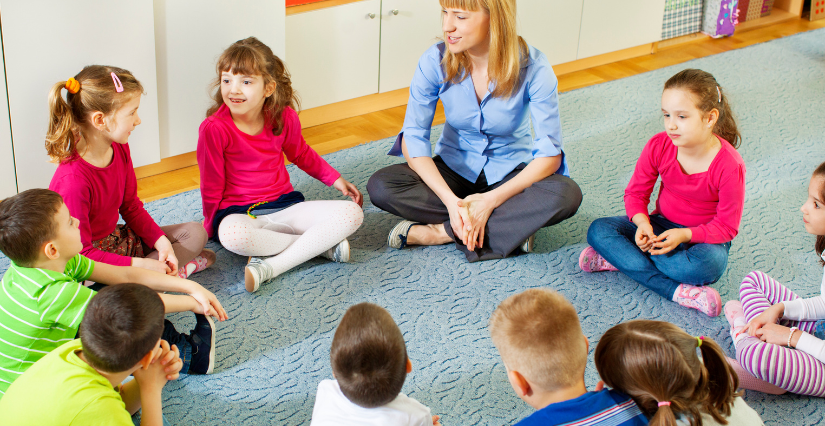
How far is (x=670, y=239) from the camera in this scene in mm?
1709

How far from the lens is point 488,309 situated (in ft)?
5.67

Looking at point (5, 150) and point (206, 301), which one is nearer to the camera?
point (206, 301)

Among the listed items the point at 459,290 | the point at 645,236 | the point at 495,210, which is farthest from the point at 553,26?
the point at 459,290

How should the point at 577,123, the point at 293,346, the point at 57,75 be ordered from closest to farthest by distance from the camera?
the point at 293,346, the point at 57,75, the point at 577,123

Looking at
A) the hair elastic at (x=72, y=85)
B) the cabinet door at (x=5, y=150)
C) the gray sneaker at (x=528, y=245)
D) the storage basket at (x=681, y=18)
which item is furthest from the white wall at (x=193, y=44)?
the storage basket at (x=681, y=18)

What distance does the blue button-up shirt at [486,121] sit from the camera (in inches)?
73.8

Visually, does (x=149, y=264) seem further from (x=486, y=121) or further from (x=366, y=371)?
(x=486, y=121)

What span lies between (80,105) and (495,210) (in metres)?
1.05

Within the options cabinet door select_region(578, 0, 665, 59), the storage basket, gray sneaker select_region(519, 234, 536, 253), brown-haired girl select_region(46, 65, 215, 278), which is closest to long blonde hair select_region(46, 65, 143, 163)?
brown-haired girl select_region(46, 65, 215, 278)

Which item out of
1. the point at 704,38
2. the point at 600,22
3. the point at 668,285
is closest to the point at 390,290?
the point at 668,285

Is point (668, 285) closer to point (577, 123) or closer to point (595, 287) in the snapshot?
point (595, 287)

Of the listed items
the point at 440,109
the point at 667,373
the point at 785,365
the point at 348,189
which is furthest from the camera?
the point at 440,109

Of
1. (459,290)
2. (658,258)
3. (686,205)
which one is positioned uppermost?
(686,205)

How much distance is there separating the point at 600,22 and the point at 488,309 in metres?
1.96
